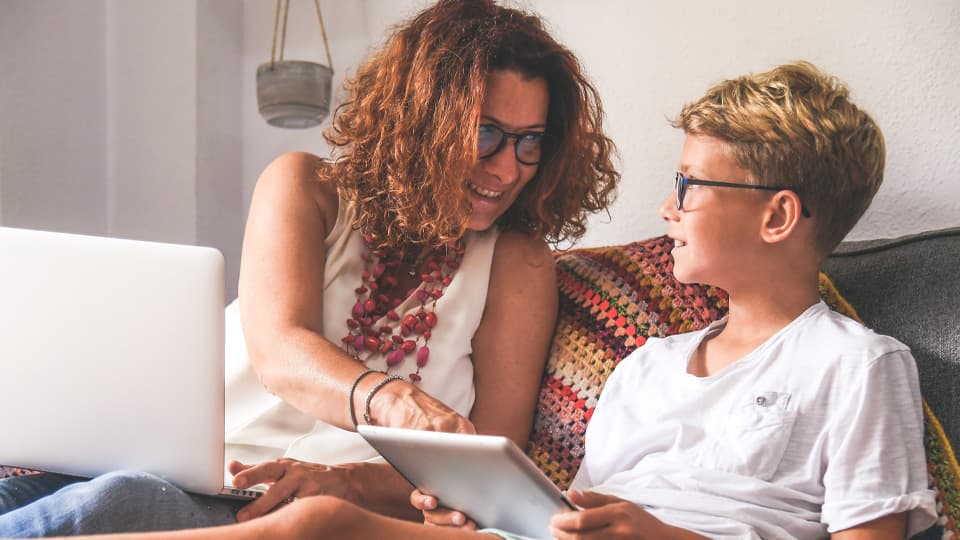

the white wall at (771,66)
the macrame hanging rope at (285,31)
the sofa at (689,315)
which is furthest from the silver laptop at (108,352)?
the macrame hanging rope at (285,31)

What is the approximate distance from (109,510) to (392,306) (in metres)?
0.72

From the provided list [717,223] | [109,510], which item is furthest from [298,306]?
[717,223]

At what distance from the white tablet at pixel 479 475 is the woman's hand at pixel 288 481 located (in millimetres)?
202

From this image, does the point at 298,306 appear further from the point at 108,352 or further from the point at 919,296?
the point at 919,296

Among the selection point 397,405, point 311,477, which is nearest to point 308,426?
point 311,477

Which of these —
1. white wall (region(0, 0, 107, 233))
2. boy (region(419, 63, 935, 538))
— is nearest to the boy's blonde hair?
boy (region(419, 63, 935, 538))

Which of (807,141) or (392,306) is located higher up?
(807,141)

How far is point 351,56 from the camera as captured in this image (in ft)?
8.23

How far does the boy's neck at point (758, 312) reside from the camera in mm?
1285

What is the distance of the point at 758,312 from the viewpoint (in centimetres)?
130

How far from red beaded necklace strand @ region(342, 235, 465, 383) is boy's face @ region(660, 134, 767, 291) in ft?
1.48

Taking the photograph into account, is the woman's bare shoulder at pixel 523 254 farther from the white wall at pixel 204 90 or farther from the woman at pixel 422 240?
the white wall at pixel 204 90

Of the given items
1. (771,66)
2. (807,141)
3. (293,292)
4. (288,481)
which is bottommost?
(288,481)

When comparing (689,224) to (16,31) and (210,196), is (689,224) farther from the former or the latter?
(16,31)
